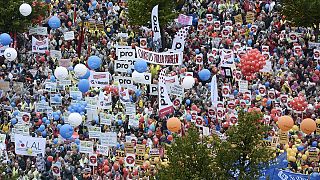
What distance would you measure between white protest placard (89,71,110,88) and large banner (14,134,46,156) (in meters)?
3.77

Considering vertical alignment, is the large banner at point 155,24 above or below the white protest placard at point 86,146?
above

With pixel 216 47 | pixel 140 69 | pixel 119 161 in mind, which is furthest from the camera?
pixel 216 47

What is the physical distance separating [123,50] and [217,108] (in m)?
4.83

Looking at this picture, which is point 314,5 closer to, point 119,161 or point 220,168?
point 119,161

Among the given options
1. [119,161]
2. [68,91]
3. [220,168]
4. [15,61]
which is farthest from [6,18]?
[220,168]

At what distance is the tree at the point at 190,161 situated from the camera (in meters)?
32.5

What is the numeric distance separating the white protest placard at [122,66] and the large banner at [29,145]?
5.11 m

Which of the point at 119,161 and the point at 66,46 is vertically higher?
the point at 66,46

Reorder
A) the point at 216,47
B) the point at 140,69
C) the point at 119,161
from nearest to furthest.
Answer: the point at 119,161
the point at 140,69
the point at 216,47

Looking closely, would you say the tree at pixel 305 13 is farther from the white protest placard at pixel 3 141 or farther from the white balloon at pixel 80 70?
the white protest placard at pixel 3 141

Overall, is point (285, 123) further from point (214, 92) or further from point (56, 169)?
point (56, 169)

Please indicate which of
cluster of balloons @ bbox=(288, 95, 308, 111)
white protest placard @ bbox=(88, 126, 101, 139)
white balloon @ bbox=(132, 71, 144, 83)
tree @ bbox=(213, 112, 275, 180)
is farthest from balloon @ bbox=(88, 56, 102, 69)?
tree @ bbox=(213, 112, 275, 180)

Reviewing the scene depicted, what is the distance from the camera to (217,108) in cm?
4094

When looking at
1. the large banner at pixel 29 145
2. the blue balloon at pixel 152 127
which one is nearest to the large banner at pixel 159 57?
the blue balloon at pixel 152 127
